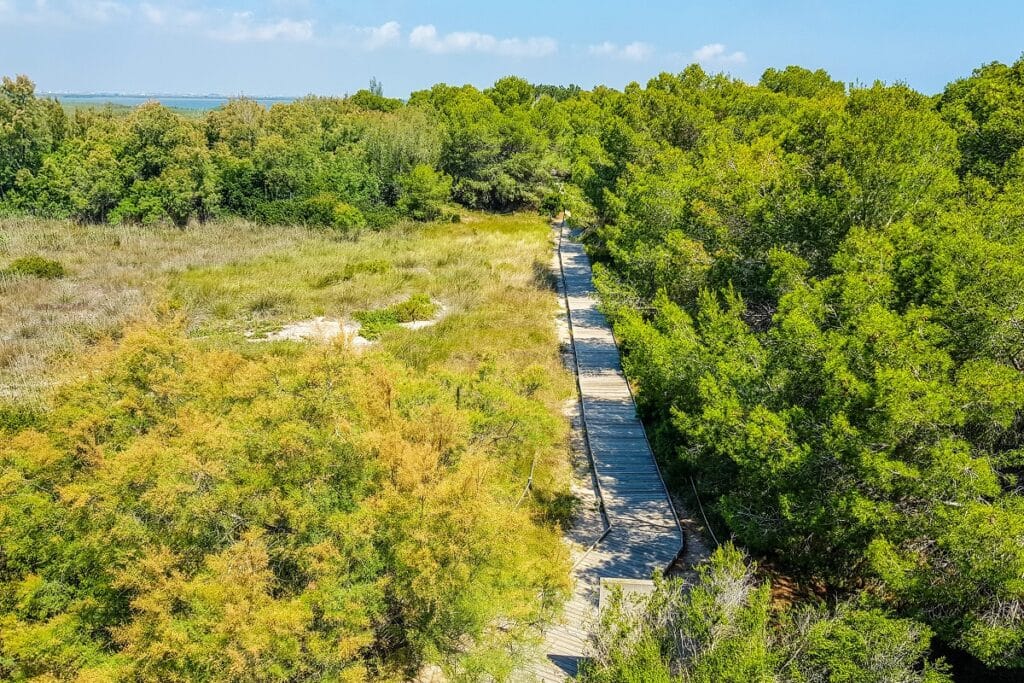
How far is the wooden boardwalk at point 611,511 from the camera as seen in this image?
10.7m

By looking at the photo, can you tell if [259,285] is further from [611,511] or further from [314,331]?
[611,511]

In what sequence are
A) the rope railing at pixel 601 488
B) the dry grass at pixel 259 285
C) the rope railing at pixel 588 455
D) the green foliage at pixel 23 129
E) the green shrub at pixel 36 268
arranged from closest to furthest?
1. the rope railing at pixel 601 488
2. the rope railing at pixel 588 455
3. the dry grass at pixel 259 285
4. the green shrub at pixel 36 268
5. the green foliage at pixel 23 129

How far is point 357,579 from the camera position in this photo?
27.0 feet

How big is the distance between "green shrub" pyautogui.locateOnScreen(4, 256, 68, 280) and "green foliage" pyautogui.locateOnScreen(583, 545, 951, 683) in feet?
101

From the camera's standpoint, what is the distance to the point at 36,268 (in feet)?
94.2

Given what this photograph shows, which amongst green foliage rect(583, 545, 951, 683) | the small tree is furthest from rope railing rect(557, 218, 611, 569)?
the small tree

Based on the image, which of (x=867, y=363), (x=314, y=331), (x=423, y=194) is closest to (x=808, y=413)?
(x=867, y=363)

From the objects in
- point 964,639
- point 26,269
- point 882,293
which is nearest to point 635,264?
point 882,293

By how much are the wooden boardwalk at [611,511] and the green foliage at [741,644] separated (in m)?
1.40

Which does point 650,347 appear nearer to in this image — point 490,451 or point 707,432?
point 707,432

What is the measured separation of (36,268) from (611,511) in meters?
28.7

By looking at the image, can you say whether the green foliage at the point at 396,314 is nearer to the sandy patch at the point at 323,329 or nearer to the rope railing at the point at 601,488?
the sandy patch at the point at 323,329

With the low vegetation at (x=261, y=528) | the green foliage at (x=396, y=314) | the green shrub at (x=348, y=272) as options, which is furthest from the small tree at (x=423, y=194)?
the low vegetation at (x=261, y=528)

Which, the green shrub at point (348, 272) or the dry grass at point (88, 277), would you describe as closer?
the dry grass at point (88, 277)
